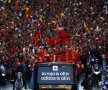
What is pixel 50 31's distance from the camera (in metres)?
27.3

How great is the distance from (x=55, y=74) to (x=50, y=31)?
491 inches

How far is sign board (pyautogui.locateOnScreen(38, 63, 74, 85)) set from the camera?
14.7m

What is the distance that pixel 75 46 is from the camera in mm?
23719

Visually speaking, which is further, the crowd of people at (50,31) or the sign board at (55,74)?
the crowd of people at (50,31)

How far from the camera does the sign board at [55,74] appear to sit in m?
14.7

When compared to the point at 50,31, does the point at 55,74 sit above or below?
below

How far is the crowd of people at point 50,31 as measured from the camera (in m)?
22.6

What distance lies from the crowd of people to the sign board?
6260 millimetres

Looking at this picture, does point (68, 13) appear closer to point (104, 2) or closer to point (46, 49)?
point (104, 2)

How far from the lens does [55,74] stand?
14.9 m

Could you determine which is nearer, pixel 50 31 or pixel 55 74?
pixel 55 74

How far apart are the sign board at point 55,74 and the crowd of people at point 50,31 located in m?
6.26

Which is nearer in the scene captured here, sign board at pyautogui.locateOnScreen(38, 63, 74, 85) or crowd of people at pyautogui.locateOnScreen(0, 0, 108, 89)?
sign board at pyautogui.locateOnScreen(38, 63, 74, 85)

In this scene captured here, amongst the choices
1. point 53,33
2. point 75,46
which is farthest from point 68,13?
point 75,46
